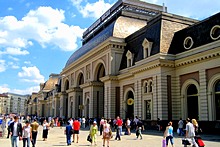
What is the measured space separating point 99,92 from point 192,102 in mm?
22391

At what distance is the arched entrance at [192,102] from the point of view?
2905 centimetres

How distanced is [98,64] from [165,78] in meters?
18.9

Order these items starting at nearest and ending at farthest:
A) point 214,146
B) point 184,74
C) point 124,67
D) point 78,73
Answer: point 214,146, point 184,74, point 124,67, point 78,73

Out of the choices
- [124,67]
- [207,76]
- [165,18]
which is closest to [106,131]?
[207,76]

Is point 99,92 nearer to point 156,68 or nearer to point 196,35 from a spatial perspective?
point 156,68

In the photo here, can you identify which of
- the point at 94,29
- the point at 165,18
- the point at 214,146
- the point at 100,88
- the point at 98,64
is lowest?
the point at 214,146

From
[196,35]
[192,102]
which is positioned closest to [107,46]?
[196,35]

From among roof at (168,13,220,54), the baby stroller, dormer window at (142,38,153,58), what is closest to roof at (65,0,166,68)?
dormer window at (142,38,153,58)

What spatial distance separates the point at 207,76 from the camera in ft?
90.0

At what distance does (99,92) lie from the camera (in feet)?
162

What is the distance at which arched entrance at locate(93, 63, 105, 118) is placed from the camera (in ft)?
159

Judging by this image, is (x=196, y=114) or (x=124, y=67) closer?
(x=196, y=114)

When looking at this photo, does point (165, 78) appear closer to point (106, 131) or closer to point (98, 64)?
point (106, 131)

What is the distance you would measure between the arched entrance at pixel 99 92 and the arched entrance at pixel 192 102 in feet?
68.8
